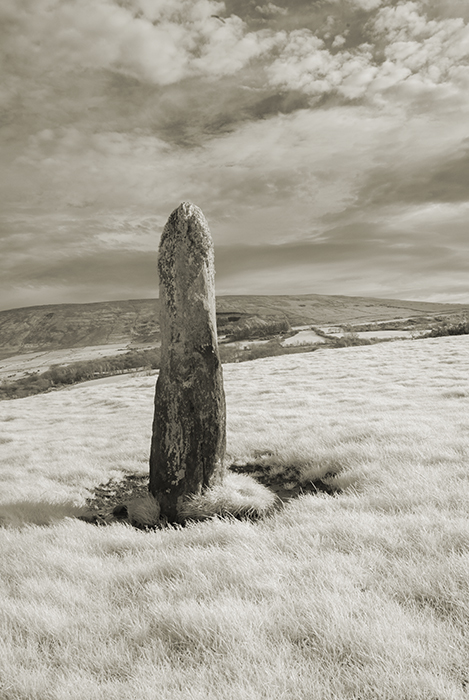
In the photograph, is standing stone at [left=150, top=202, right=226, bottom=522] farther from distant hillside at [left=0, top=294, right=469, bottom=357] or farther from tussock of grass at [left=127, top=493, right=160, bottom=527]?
distant hillside at [left=0, top=294, right=469, bottom=357]

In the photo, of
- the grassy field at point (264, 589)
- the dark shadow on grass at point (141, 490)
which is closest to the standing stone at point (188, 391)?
the dark shadow on grass at point (141, 490)

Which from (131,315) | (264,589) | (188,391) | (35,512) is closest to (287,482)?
(188,391)

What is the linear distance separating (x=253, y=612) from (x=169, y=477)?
3.13 metres

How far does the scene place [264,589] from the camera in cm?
378

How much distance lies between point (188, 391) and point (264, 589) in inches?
123

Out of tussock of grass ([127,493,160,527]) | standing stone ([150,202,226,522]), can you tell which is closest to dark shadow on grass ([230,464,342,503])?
standing stone ([150,202,226,522])

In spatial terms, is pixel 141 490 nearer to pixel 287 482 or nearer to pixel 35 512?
pixel 35 512

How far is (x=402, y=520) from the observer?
15.8 feet

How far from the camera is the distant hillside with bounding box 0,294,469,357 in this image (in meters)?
105

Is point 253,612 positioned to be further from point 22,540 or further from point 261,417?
point 261,417

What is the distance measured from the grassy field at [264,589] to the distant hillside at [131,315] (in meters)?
89.6

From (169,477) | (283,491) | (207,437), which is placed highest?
(207,437)

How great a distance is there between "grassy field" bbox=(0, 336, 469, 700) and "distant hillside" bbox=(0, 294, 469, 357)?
294 feet

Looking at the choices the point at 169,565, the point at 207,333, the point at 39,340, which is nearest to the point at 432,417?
the point at 207,333
